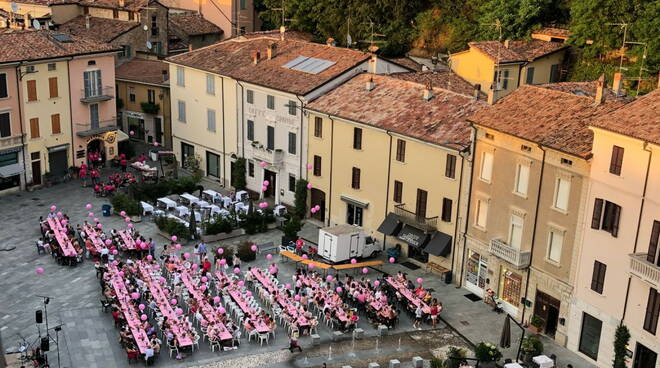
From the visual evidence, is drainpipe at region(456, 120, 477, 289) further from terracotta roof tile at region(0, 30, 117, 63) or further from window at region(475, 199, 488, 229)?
terracotta roof tile at region(0, 30, 117, 63)

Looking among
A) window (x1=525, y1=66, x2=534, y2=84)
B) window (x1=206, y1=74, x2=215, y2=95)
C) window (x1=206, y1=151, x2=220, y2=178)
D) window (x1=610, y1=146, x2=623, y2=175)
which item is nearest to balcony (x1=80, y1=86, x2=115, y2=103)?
window (x1=206, y1=74, x2=215, y2=95)

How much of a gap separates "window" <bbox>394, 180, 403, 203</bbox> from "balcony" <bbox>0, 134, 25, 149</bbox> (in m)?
28.6

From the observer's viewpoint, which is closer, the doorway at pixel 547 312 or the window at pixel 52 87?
the doorway at pixel 547 312

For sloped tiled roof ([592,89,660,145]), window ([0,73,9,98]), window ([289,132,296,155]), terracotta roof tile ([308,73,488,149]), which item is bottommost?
window ([289,132,296,155])

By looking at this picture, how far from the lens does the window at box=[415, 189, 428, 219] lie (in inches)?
1923

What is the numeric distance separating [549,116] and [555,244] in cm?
647

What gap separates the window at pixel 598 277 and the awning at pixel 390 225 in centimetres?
1417

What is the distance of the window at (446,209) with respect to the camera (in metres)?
47.3

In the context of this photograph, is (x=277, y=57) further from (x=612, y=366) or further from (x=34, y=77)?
(x=612, y=366)

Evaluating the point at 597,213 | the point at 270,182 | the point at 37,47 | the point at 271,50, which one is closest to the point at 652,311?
the point at 597,213

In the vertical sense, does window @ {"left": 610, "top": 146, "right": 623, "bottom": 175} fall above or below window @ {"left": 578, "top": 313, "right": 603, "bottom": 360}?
above

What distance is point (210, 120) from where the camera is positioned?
63938 millimetres

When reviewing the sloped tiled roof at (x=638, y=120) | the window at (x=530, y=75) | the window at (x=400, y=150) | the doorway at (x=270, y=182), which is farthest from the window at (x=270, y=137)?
the sloped tiled roof at (x=638, y=120)

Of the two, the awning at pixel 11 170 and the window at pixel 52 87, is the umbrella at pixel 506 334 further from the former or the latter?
the window at pixel 52 87
